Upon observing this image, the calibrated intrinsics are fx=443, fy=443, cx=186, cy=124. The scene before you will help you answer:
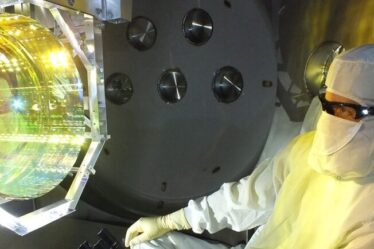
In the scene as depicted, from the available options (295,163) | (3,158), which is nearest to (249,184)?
(295,163)

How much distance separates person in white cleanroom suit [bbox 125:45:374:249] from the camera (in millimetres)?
1121

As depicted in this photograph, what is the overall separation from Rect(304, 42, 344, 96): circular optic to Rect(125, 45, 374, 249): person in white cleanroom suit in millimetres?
505

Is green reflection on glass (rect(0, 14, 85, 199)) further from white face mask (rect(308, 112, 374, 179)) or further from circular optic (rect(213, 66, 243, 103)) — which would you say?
circular optic (rect(213, 66, 243, 103))

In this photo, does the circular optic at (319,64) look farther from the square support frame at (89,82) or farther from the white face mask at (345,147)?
the square support frame at (89,82)

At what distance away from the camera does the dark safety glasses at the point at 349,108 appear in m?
1.11

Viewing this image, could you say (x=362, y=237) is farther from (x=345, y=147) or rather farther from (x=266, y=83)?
(x=266, y=83)

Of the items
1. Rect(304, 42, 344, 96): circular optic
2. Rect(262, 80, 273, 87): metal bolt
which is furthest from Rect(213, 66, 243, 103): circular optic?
Rect(304, 42, 344, 96): circular optic

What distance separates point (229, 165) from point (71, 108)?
90cm

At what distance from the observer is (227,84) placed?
177cm

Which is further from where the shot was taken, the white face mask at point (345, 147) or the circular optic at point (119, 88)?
the circular optic at point (119, 88)

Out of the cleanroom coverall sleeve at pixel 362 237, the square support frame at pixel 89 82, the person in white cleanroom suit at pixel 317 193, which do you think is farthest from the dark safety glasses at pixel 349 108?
the square support frame at pixel 89 82

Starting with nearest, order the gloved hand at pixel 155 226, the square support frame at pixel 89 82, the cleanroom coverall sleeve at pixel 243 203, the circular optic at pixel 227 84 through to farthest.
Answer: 1. the square support frame at pixel 89 82
2. the cleanroom coverall sleeve at pixel 243 203
3. the gloved hand at pixel 155 226
4. the circular optic at pixel 227 84

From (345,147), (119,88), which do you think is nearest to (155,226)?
(119,88)

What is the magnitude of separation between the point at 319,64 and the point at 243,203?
0.74 m
